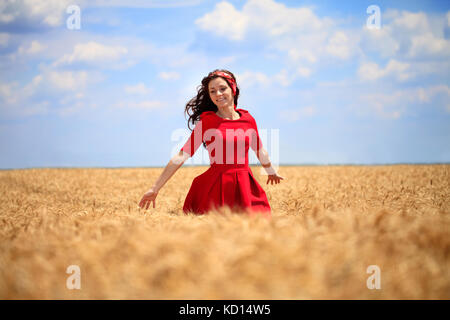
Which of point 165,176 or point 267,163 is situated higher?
point 267,163

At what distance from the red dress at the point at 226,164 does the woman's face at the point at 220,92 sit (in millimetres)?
131

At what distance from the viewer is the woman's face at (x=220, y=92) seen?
3.43 m

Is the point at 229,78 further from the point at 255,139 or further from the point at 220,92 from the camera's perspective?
the point at 255,139

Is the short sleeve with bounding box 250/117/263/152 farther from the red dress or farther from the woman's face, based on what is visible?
the woman's face

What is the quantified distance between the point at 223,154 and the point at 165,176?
1.94ft

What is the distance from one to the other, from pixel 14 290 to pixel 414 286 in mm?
1889

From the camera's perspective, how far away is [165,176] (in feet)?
10.9

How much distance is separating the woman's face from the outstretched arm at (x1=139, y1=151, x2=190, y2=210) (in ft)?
1.97

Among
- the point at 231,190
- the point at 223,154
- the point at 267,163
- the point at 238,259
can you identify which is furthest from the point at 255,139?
the point at 238,259

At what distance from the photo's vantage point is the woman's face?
343cm

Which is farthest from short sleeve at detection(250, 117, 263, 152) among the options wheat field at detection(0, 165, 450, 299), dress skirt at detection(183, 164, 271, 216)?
wheat field at detection(0, 165, 450, 299)
